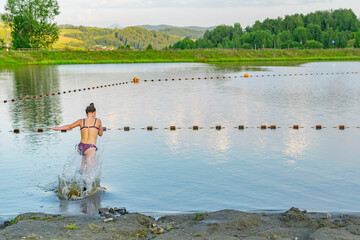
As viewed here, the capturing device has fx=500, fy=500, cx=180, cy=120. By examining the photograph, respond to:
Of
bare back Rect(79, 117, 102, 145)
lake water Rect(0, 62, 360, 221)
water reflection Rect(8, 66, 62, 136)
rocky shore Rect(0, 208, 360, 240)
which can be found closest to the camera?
rocky shore Rect(0, 208, 360, 240)

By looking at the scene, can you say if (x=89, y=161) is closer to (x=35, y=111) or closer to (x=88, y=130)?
(x=88, y=130)

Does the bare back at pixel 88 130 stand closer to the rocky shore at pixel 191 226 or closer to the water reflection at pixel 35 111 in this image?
the rocky shore at pixel 191 226

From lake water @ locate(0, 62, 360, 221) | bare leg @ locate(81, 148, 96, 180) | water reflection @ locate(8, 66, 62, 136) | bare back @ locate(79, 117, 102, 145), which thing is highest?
bare back @ locate(79, 117, 102, 145)

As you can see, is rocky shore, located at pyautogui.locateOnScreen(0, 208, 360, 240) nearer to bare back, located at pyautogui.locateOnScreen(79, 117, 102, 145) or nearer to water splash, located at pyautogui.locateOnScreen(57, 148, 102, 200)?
water splash, located at pyautogui.locateOnScreen(57, 148, 102, 200)

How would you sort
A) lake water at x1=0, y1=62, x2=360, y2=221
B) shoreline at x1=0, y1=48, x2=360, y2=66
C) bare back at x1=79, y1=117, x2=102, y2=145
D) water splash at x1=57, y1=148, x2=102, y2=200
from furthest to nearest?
shoreline at x1=0, y1=48, x2=360, y2=66 → bare back at x1=79, y1=117, x2=102, y2=145 → water splash at x1=57, y1=148, x2=102, y2=200 → lake water at x1=0, y1=62, x2=360, y2=221

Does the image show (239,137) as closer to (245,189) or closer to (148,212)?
(245,189)

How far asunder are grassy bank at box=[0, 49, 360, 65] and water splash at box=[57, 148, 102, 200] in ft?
296

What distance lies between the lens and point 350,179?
14.1 m

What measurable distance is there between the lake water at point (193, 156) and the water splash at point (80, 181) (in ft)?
0.90

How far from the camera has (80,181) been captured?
12.8m

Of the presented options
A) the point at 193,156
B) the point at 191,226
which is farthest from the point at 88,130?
the point at 193,156

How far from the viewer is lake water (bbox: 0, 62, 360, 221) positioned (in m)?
12.4

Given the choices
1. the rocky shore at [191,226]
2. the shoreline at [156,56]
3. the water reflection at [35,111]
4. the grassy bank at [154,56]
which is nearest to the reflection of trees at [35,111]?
the water reflection at [35,111]

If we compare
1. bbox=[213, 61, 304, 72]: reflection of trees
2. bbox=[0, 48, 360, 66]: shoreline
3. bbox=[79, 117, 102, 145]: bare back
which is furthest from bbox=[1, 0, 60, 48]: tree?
bbox=[79, 117, 102, 145]: bare back
